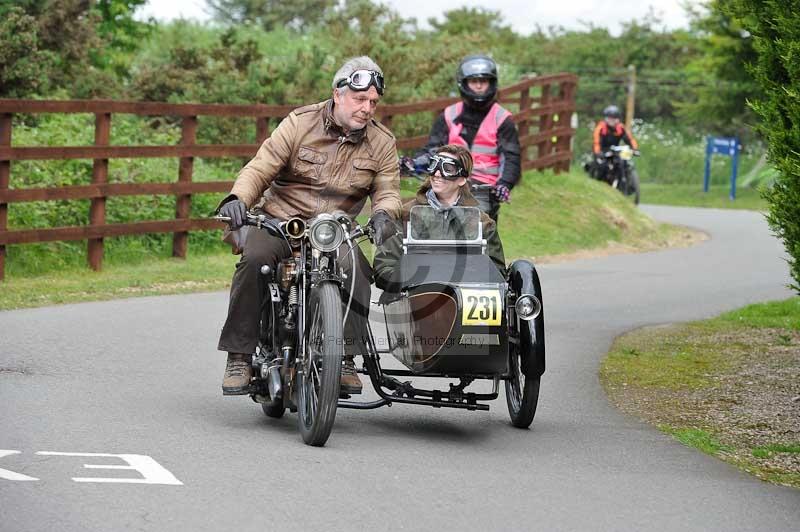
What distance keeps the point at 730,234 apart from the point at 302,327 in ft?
64.0

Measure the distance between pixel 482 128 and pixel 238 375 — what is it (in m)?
4.65

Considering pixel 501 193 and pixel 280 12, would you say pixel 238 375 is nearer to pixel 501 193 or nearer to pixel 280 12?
pixel 501 193

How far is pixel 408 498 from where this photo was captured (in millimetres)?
6637

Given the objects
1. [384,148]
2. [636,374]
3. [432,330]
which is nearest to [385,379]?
[432,330]

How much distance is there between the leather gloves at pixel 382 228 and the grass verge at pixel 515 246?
18.4ft

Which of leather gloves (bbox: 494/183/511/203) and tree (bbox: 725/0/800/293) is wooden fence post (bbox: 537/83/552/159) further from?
tree (bbox: 725/0/800/293)

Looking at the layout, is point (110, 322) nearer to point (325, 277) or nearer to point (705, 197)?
point (325, 277)

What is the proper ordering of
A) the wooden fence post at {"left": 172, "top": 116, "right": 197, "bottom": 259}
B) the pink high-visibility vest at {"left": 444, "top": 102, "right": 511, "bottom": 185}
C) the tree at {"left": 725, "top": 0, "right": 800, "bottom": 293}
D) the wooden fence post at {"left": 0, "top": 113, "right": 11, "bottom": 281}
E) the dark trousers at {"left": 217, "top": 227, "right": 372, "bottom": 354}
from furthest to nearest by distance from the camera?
the wooden fence post at {"left": 172, "top": 116, "right": 197, "bottom": 259}, the wooden fence post at {"left": 0, "top": 113, "right": 11, "bottom": 281}, the pink high-visibility vest at {"left": 444, "top": 102, "right": 511, "bottom": 185}, the tree at {"left": 725, "top": 0, "right": 800, "bottom": 293}, the dark trousers at {"left": 217, "top": 227, "right": 372, "bottom": 354}

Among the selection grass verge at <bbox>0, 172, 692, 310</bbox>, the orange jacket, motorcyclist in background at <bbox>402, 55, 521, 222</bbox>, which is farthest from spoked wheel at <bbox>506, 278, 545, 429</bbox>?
the orange jacket

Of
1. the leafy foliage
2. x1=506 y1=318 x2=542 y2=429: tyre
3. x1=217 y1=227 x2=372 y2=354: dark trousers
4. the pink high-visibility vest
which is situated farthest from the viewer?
the leafy foliage

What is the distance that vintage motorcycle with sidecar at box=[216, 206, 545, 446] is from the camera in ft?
25.2

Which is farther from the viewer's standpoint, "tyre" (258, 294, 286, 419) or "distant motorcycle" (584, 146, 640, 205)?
"distant motorcycle" (584, 146, 640, 205)

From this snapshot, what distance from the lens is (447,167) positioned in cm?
905

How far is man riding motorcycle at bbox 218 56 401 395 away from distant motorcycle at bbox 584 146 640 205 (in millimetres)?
19701
